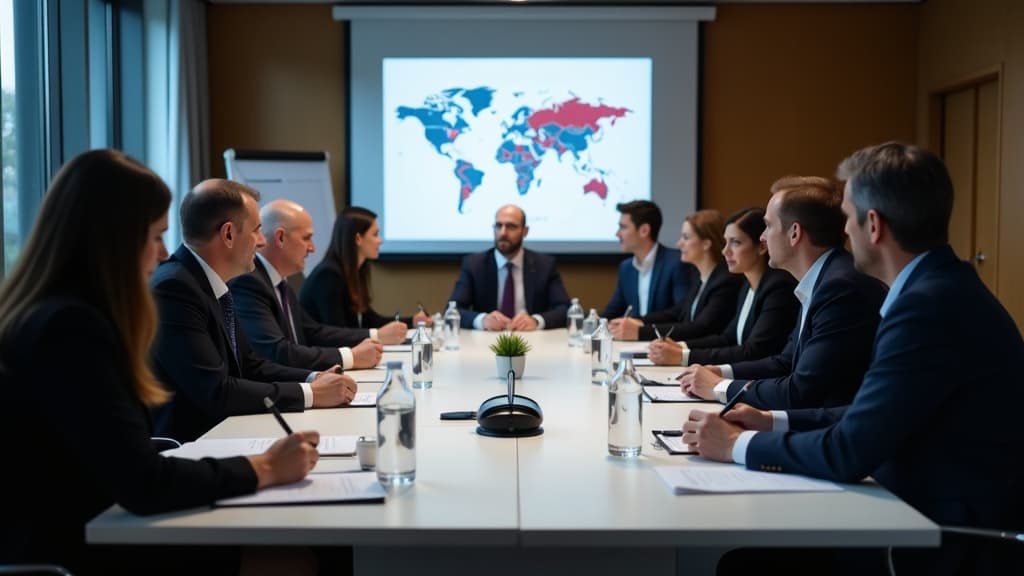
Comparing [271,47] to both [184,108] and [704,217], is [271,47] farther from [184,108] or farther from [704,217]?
[704,217]

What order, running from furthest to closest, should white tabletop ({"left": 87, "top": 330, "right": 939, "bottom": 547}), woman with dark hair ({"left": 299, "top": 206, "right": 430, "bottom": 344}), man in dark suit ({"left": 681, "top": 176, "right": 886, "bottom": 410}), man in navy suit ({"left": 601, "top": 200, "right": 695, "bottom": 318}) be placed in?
man in navy suit ({"left": 601, "top": 200, "right": 695, "bottom": 318}) → woman with dark hair ({"left": 299, "top": 206, "right": 430, "bottom": 344}) → man in dark suit ({"left": 681, "top": 176, "right": 886, "bottom": 410}) → white tabletop ({"left": 87, "top": 330, "right": 939, "bottom": 547})

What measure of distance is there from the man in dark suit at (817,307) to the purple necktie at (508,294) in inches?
122

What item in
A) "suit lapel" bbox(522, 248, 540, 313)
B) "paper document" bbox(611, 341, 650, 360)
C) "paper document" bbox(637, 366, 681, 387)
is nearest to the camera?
"paper document" bbox(637, 366, 681, 387)

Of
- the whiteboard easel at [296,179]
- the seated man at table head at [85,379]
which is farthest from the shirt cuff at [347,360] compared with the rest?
the whiteboard easel at [296,179]

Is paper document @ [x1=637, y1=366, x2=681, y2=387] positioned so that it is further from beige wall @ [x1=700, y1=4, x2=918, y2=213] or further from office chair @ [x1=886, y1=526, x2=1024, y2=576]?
beige wall @ [x1=700, y1=4, x2=918, y2=213]

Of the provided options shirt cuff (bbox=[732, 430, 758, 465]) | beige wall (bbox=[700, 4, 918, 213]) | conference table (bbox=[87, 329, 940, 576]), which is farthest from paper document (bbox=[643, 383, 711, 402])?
beige wall (bbox=[700, 4, 918, 213])

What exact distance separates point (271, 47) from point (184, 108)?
104 centimetres

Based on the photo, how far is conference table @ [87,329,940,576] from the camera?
5.46ft

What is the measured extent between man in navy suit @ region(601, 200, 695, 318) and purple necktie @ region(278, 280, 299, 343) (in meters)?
2.50

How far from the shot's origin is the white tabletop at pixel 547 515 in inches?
65.4

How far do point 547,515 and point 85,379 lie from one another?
83 cm

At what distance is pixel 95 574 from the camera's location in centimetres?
185

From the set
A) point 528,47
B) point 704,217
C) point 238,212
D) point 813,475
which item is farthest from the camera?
point 528,47

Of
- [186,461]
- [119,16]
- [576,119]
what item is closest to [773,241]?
[186,461]
